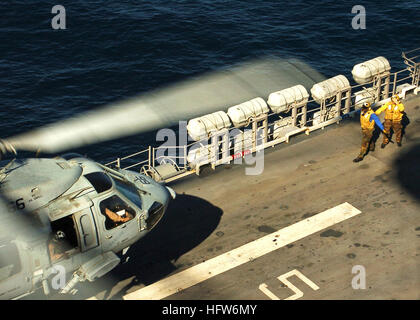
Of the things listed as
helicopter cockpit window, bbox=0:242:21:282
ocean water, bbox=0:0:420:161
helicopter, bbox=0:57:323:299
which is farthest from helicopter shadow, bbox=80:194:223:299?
ocean water, bbox=0:0:420:161

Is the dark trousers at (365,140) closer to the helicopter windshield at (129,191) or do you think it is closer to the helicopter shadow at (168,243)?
the helicopter shadow at (168,243)

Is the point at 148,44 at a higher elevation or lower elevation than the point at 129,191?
higher

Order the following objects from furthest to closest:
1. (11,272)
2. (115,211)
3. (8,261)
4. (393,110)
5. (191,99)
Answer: (191,99) < (393,110) < (115,211) < (11,272) < (8,261)

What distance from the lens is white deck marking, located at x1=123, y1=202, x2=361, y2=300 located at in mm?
18938

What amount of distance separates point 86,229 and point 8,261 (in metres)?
2.36

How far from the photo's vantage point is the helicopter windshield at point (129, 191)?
59.8ft

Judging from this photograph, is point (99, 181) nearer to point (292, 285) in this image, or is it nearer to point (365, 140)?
point (292, 285)

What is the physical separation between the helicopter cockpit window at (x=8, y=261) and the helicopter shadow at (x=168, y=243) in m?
3.44

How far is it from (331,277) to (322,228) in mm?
2707

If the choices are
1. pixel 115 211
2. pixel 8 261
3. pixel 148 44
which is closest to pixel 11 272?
pixel 8 261

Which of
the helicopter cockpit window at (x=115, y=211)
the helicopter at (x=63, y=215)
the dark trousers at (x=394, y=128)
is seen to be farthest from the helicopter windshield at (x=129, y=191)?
the dark trousers at (x=394, y=128)

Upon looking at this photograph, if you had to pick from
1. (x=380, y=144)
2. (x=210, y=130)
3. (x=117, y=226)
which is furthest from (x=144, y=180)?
(x=380, y=144)

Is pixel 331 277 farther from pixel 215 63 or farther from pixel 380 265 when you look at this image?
pixel 215 63

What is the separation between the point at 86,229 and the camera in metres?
17.2
